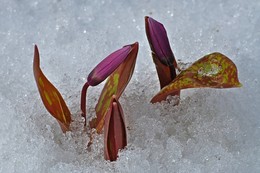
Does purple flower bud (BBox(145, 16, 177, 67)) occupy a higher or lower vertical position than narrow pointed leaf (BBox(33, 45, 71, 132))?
higher

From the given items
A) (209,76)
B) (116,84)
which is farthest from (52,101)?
(209,76)

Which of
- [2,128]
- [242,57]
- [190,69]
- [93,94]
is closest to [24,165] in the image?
[2,128]

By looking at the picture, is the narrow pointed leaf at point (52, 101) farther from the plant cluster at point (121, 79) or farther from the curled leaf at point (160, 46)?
the curled leaf at point (160, 46)

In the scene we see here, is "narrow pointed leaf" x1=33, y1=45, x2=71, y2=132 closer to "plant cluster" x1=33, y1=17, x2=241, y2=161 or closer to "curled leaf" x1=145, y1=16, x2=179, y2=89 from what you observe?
"plant cluster" x1=33, y1=17, x2=241, y2=161

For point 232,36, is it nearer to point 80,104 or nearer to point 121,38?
point 121,38

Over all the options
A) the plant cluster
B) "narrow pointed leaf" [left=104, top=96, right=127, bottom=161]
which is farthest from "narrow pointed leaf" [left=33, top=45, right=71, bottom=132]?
"narrow pointed leaf" [left=104, top=96, right=127, bottom=161]

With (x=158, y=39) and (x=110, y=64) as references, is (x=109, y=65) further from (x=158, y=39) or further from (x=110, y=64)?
(x=158, y=39)
